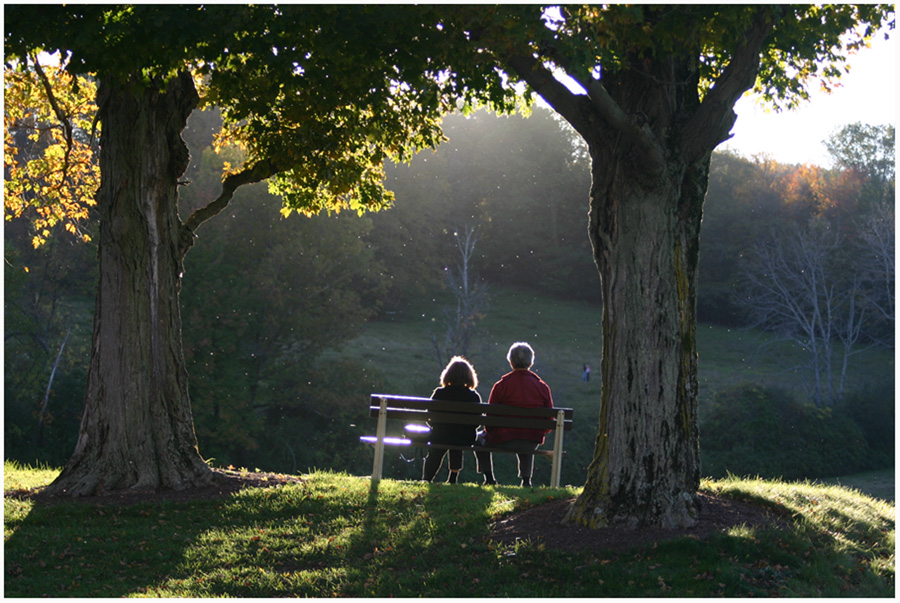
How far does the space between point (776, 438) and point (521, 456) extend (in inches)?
1012

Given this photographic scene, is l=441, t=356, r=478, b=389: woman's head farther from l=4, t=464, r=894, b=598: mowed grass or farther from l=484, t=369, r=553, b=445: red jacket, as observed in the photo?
l=4, t=464, r=894, b=598: mowed grass

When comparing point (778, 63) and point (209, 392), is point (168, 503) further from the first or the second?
point (209, 392)

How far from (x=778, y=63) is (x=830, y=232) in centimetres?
3952

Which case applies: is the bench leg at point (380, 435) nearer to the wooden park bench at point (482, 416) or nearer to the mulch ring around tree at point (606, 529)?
the wooden park bench at point (482, 416)

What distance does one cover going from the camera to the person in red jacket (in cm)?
932

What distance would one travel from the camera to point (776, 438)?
32031mm

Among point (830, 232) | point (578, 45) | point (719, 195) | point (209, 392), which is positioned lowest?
point (209, 392)

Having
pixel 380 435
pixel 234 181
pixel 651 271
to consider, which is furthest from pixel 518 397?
pixel 234 181

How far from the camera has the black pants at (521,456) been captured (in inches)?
365

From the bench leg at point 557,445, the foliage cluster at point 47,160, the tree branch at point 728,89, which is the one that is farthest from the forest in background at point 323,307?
the tree branch at point 728,89

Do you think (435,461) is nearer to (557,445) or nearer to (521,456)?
(521,456)

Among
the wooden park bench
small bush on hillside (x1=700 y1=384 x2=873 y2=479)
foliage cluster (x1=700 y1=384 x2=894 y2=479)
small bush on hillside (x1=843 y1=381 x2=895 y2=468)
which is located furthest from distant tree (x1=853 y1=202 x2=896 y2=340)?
the wooden park bench

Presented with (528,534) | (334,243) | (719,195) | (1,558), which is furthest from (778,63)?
(719,195)

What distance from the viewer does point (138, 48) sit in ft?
23.4
